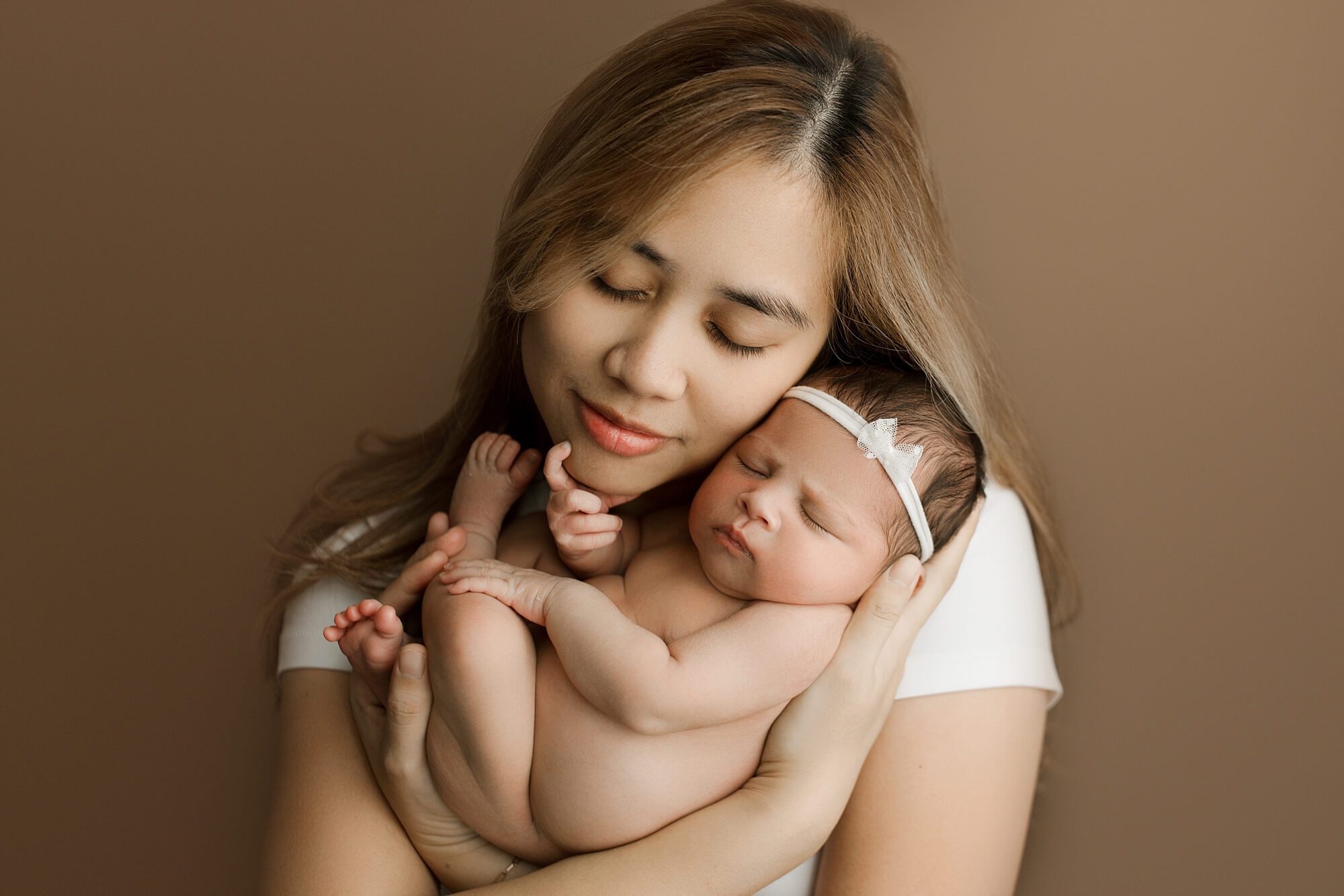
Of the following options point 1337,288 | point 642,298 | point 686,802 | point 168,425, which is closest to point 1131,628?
point 1337,288

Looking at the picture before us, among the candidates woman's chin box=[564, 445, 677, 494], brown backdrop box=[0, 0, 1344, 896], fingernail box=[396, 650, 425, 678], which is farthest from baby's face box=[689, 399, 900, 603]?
brown backdrop box=[0, 0, 1344, 896]

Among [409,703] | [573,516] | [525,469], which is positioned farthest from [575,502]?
[409,703]

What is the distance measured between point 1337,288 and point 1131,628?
0.74m

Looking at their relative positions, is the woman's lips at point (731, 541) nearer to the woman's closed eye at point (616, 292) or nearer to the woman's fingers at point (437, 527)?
the woman's closed eye at point (616, 292)

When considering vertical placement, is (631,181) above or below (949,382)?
above

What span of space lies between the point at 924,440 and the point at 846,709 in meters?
0.40

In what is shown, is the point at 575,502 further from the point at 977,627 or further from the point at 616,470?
the point at 977,627

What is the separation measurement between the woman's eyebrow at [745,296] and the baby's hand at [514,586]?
449 millimetres

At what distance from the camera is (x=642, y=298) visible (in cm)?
154

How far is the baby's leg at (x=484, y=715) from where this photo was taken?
1470mm

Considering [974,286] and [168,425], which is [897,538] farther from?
[168,425]

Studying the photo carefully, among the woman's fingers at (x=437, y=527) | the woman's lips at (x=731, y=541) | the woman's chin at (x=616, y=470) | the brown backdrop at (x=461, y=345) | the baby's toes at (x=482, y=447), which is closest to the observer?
the woman's lips at (x=731, y=541)

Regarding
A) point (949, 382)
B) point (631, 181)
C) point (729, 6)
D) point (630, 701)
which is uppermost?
point (729, 6)

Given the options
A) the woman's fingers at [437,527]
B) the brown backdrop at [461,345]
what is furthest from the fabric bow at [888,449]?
the brown backdrop at [461,345]
